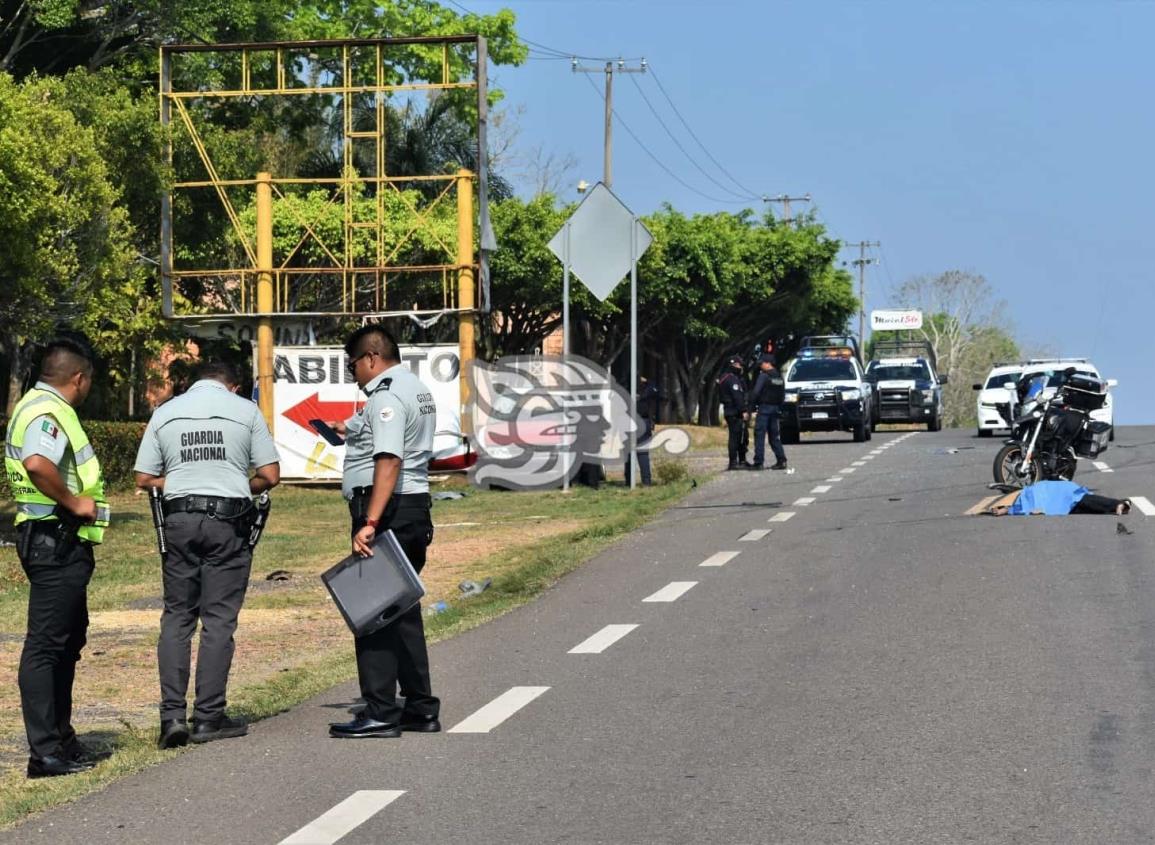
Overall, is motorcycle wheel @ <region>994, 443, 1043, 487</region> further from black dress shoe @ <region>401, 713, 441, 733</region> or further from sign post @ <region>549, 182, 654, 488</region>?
black dress shoe @ <region>401, 713, 441, 733</region>

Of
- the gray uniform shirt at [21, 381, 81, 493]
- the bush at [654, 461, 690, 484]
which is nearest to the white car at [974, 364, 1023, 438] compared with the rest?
the bush at [654, 461, 690, 484]

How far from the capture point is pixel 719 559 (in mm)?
14594

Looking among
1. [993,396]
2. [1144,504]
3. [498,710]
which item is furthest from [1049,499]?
[993,396]

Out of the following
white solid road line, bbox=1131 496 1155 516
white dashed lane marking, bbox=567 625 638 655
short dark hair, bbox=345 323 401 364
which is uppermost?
short dark hair, bbox=345 323 401 364

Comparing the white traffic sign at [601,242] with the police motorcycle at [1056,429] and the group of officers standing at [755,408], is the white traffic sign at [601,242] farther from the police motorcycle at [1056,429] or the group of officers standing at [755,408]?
the group of officers standing at [755,408]

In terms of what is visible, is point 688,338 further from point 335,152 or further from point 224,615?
point 224,615

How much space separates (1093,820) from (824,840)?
0.90 m

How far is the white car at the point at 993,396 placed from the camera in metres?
37.8

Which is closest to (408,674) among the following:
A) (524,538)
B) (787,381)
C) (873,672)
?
(873,672)

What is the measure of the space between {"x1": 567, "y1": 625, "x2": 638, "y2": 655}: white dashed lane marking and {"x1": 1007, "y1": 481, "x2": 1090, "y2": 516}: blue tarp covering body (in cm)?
740

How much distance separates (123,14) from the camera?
96.2 ft

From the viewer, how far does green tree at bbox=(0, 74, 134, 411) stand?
1889cm

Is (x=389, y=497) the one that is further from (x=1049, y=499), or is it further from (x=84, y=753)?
(x=1049, y=499)

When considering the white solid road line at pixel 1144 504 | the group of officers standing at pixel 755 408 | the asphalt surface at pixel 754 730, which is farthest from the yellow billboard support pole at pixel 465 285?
the asphalt surface at pixel 754 730
